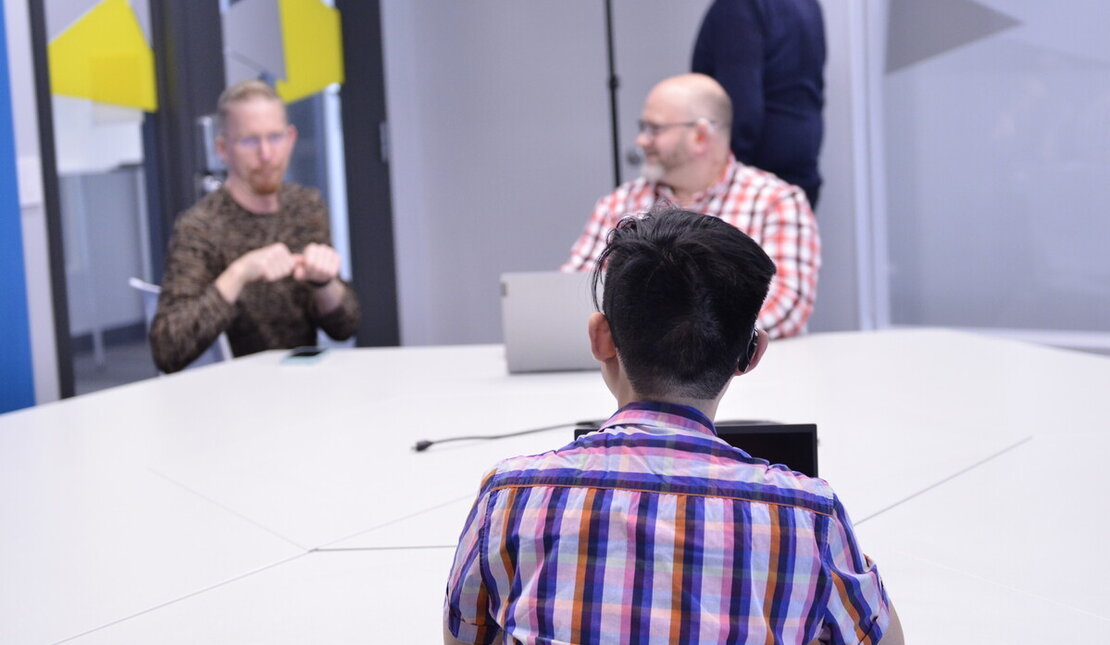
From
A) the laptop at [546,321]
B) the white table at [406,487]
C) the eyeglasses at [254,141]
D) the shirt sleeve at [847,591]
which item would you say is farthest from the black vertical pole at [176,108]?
the shirt sleeve at [847,591]

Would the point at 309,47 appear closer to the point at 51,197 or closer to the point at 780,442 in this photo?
the point at 51,197

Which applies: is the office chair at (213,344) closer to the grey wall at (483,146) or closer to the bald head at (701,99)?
the bald head at (701,99)

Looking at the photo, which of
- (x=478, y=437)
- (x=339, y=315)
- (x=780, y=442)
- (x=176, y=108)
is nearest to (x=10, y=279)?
(x=339, y=315)

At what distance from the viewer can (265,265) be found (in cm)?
276

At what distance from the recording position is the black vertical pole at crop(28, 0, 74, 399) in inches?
117

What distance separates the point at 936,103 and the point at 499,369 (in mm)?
1974

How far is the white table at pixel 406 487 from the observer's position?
1097 mm

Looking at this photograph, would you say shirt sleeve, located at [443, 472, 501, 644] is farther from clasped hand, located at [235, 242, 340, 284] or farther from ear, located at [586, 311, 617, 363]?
clasped hand, located at [235, 242, 340, 284]

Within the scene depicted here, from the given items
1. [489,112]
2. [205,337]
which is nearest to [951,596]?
[205,337]

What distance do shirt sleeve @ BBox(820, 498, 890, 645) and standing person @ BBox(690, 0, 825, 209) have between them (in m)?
2.54

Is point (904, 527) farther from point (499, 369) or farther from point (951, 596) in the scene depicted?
point (499, 369)

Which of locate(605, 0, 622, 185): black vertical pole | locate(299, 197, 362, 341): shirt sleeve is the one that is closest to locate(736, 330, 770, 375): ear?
locate(299, 197, 362, 341): shirt sleeve

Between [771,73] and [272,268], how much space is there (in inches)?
61.2

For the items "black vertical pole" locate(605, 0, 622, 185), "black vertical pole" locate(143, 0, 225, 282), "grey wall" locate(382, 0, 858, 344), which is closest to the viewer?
"black vertical pole" locate(143, 0, 225, 282)
